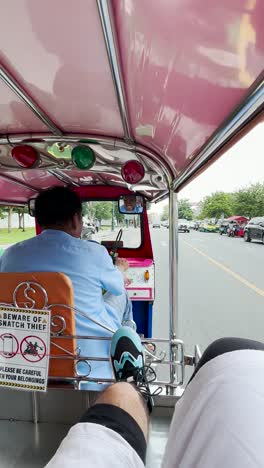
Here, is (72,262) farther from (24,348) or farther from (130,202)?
(130,202)

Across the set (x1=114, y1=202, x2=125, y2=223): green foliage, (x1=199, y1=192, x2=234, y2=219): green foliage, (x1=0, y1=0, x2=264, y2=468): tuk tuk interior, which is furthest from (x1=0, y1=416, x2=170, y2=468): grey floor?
(x1=199, y1=192, x2=234, y2=219): green foliage

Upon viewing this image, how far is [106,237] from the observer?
469 centimetres

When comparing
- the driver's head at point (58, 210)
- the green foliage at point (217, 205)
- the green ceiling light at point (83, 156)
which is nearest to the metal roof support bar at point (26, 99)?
the green ceiling light at point (83, 156)

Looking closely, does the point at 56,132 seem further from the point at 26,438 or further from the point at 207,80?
the point at 26,438

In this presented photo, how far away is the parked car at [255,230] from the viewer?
20.0m

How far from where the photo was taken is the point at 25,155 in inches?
94.6

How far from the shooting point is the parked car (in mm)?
19953

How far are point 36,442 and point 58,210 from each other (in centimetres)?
121

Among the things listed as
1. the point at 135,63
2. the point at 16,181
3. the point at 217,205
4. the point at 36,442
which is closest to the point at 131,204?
the point at 16,181

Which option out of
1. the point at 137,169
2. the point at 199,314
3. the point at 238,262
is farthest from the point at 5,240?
the point at 137,169

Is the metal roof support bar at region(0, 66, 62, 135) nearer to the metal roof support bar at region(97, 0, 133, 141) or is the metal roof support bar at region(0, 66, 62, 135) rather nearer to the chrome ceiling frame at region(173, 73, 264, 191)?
the metal roof support bar at region(97, 0, 133, 141)

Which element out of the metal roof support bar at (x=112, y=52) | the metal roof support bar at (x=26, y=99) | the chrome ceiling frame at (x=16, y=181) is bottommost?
the chrome ceiling frame at (x=16, y=181)

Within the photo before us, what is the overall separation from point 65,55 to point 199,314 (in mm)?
5591

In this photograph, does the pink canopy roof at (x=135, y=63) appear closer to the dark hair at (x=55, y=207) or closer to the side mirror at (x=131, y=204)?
the dark hair at (x=55, y=207)
